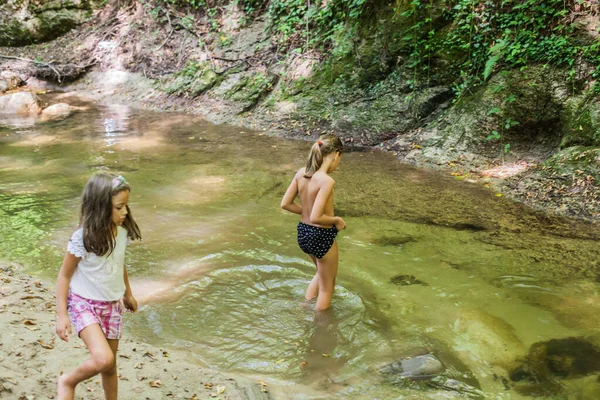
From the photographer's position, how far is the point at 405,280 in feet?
18.5

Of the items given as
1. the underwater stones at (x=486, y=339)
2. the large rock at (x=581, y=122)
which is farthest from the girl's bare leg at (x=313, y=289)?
the large rock at (x=581, y=122)

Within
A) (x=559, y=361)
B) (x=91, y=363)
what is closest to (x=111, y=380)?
(x=91, y=363)

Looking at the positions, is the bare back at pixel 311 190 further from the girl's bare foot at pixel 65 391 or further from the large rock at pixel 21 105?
the large rock at pixel 21 105

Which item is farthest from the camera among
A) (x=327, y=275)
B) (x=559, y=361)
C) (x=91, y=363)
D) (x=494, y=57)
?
(x=494, y=57)

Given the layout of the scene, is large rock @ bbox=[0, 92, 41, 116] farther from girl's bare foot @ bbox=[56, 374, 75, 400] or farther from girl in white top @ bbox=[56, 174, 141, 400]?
girl's bare foot @ bbox=[56, 374, 75, 400]

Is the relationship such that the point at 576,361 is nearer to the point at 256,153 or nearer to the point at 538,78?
the point at 538,78

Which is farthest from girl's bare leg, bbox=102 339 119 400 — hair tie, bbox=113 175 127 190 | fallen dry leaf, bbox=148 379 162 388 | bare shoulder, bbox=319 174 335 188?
bare shoulder, bbox=319 174 335 188

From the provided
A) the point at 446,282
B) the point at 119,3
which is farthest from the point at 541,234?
the point at 119,3

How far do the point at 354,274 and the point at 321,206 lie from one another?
1.56 m

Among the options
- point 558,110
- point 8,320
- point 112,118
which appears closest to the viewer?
point 8,320

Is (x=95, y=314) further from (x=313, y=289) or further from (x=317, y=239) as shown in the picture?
(x=313, y=289)

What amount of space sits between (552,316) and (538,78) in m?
5.98

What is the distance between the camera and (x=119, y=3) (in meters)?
19.6

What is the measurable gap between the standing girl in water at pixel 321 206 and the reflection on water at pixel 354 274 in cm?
56
